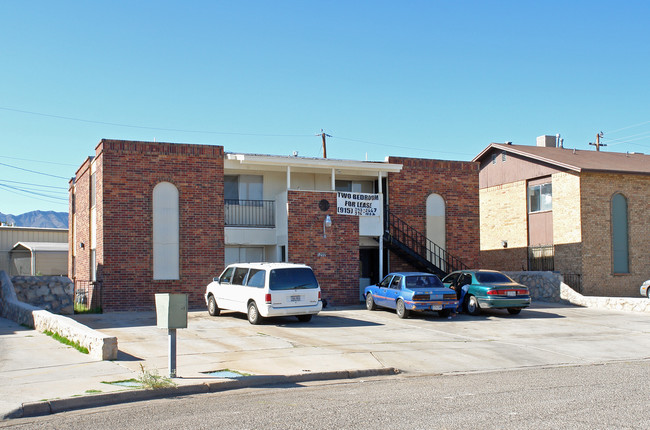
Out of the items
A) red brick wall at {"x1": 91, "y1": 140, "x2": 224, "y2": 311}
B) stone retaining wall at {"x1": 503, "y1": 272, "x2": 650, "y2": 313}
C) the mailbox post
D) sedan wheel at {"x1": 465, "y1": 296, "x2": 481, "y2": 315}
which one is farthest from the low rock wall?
the mailbox post

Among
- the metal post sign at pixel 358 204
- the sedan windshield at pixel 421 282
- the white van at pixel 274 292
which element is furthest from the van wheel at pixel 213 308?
the metal post sign at pixel 358 204

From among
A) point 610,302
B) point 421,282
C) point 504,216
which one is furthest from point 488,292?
point 504,216

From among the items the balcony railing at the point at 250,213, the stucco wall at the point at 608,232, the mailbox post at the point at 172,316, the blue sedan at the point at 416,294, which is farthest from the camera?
the stucco wall at the point at 608,232

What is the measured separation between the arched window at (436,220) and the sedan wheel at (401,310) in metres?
7.52

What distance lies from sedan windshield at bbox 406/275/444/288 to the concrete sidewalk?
3.27 ft

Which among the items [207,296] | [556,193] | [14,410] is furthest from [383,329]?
[556,193]

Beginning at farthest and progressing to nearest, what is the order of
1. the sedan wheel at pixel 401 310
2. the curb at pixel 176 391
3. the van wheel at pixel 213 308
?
the van wheel at pixel 213 308 < the sedan wheel at pixel 401 310 < the curb at pixel 176 391

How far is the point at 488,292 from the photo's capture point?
20.2 m

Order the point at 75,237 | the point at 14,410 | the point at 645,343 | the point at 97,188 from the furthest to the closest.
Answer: the point at 75,237 → the point at 97,188 → the point at 645,343 → the point at 14,410

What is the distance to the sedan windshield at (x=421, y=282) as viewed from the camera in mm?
20016

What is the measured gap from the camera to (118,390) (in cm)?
909

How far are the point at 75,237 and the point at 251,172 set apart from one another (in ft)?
32.7

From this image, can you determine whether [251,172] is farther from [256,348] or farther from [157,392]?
[157,392]

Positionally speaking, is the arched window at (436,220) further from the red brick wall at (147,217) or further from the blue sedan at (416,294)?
the red brick wall at (147,217)
